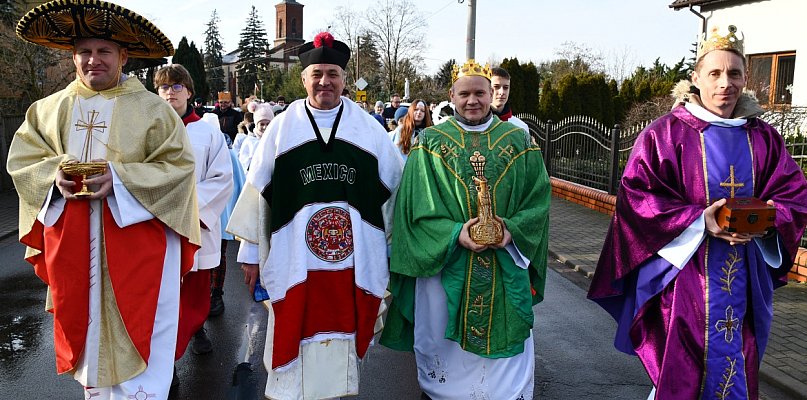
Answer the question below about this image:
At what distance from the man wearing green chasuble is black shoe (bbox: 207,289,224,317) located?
292cm

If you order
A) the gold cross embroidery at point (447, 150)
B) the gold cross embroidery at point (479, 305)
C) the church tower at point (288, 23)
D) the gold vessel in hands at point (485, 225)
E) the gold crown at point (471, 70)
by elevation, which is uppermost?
the church tower at point (288, 23)

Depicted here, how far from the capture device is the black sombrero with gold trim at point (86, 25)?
3279mm

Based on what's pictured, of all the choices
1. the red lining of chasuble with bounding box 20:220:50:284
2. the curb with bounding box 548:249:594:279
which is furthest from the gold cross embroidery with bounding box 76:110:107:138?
the curb with bounding box 548:249:594:279

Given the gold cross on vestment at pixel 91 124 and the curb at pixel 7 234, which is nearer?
the gold cross on vestment at pixel 91 124

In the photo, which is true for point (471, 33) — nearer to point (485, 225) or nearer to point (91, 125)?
point (485, 225)

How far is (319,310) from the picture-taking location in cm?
367

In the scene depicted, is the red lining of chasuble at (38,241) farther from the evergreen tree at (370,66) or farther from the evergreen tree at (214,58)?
the evergreen tree at (214,58)

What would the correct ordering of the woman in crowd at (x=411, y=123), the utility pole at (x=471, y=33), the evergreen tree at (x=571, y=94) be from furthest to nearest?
1. the evergreen tree at (x=571, y=94)
2. the utility pole at (x=471, y=33)
3. the woman in crowd at (x=411, y=123)

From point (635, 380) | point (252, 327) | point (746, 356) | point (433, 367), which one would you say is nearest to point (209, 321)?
point (252, 327)

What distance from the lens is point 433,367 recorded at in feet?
13.0

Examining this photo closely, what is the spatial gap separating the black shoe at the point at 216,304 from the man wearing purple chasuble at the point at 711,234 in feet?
13.1

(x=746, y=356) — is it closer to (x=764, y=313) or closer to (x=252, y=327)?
(x=764, y=313)

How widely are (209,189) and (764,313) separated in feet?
11.1

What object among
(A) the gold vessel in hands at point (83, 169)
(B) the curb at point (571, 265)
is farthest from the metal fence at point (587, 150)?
(A) the gold vessel in hands at point (83, 169)
